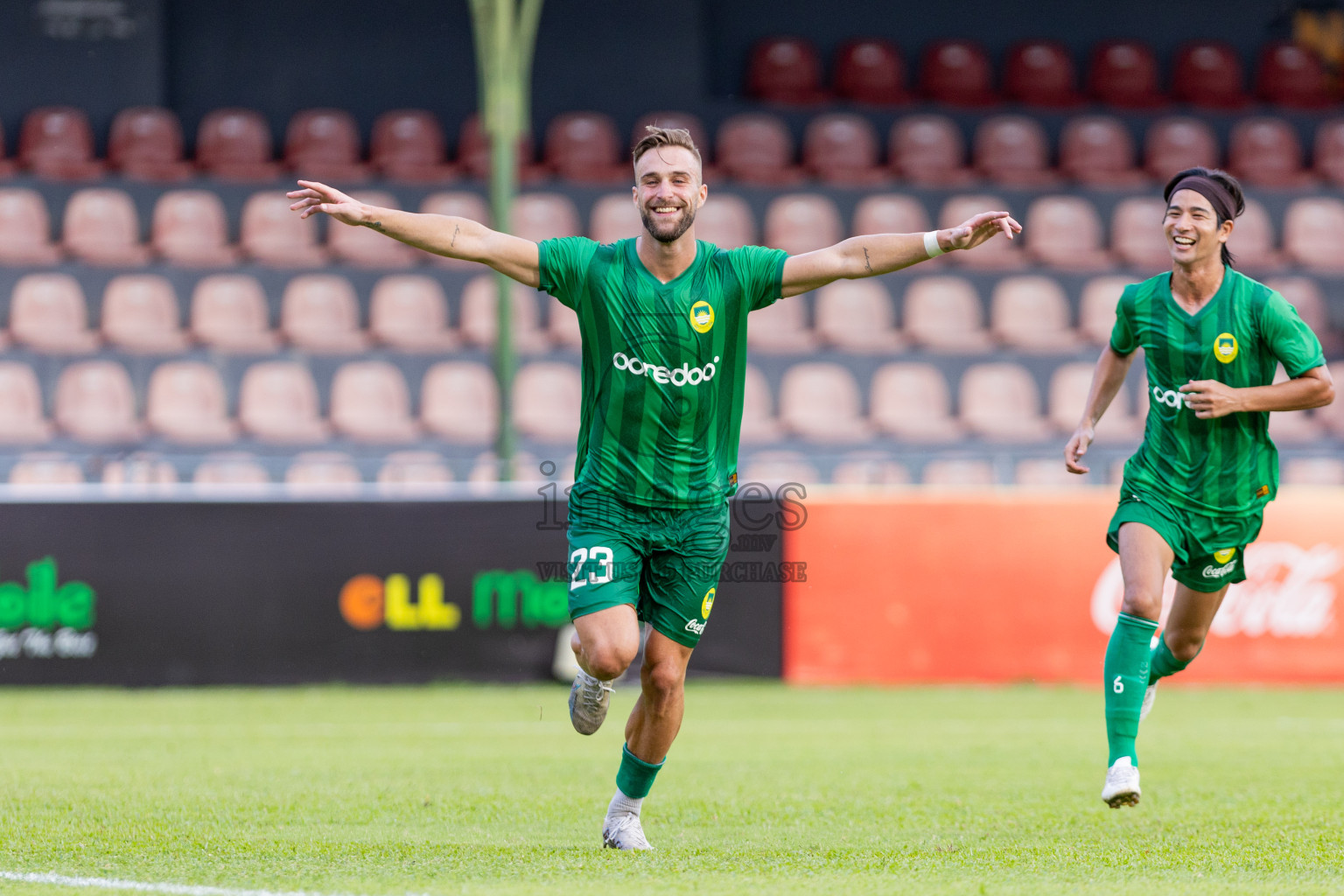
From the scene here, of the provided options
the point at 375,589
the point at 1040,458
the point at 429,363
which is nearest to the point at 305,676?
the point at 375,589

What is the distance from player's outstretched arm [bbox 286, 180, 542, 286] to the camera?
4789 mm

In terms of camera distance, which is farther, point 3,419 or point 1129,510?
point 3,419

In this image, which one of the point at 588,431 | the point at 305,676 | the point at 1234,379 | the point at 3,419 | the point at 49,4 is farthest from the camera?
the point at 49,4

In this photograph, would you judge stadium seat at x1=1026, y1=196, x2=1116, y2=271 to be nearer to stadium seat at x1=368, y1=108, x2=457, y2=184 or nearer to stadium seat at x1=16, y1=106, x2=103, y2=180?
stadium seat at x1=368, y1=108, x2=457, y2=184

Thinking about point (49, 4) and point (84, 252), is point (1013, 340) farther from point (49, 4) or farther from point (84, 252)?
point (49, 4)

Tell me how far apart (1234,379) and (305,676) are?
22.5ft

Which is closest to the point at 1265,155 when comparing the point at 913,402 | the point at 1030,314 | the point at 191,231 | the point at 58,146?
the point at 1030,314

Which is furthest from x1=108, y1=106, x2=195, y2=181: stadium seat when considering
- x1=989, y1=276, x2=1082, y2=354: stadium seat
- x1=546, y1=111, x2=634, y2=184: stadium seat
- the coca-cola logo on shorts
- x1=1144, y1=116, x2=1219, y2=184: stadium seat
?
x1=1144, y1=116, x2=1219, y2=184: stadium seat

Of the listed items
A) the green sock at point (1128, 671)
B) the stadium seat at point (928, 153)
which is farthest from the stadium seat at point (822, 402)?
the green sock at point (1128, 671)

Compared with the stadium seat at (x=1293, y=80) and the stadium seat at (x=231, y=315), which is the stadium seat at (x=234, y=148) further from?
the stadium seat at (x=1293, y=80)

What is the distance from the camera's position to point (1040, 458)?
36.5ft

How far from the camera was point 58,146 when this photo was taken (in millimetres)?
15750

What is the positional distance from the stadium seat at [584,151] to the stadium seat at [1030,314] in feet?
12.0

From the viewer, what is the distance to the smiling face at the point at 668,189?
4.92m
